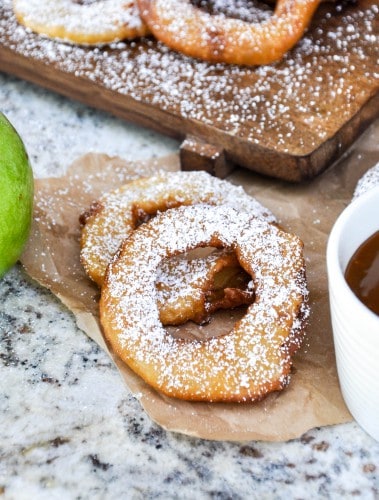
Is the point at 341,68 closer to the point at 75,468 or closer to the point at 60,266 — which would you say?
the point at 60,266

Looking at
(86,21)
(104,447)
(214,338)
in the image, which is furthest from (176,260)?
(86,21)

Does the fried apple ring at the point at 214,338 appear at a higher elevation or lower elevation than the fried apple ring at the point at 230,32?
lower

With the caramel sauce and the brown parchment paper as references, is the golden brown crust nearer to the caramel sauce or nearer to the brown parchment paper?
the brown parchment paper

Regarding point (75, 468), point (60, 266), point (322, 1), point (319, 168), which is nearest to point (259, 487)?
point (75, 468)

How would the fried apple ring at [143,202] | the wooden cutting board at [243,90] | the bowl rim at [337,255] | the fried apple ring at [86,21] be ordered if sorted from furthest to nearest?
the fried apple ring at [86,21], the wooden cutting board at [243,90], the fried apple ring at [143,202], the bowl rim at [337,255]

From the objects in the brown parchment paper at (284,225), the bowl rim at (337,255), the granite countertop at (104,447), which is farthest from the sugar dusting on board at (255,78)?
the granite countertop at (104,447)

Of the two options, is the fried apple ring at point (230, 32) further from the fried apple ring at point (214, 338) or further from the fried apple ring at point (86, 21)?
the fried apple ring at point (214, 338)
